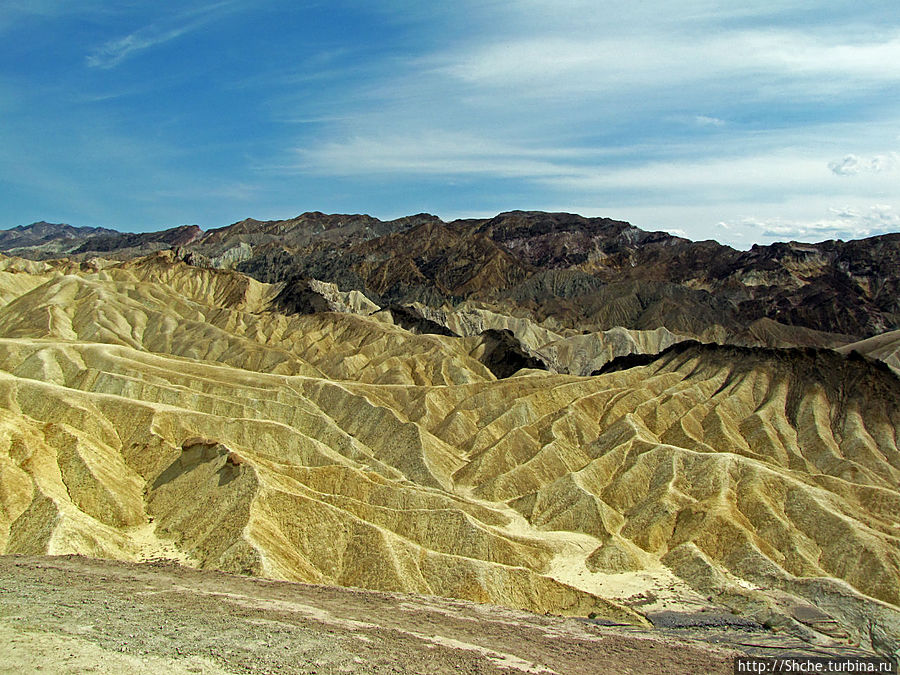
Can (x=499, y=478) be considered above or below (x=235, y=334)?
below

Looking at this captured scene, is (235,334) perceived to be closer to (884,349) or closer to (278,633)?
(278,633)

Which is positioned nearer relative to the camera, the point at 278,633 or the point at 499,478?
the point at 278,633

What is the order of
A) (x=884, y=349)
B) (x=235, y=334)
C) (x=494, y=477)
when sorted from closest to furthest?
(x=494, y=477) → (x=884, y=349) → (x=235, y=334)

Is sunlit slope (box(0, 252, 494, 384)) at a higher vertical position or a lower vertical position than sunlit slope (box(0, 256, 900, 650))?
higher

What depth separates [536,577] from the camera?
4706cm

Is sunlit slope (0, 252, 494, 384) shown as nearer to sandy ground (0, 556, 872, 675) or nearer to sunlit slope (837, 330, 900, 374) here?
sunlit slope (837, 330, 900, 374)

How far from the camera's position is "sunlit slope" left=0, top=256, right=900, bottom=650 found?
46438 millimetres

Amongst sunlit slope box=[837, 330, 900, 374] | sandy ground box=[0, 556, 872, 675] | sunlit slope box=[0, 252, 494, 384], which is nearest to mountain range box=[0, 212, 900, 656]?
sunlit slope box=[837, 330, 900, 374]

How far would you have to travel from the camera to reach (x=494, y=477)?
244 feet

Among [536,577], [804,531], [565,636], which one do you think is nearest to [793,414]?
[804,531]

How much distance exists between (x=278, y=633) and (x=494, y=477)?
47.6m

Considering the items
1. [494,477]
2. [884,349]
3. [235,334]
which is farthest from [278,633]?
[884,349]

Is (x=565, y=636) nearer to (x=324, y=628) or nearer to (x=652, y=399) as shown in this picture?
(x=324, y=628)

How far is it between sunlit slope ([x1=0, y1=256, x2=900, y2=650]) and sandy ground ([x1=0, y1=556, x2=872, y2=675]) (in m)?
6.25
